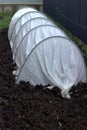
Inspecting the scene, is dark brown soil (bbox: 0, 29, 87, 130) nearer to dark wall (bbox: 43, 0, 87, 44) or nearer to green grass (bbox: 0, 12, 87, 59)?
green grass (bbox: 0, 12, 87, 59)

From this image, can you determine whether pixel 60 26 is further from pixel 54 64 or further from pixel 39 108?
pixel 39 108

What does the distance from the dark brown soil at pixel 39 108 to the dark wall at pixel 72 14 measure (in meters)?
3.66

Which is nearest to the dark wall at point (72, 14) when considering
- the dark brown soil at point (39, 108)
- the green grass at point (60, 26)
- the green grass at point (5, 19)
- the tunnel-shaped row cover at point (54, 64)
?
the green grass at point (60, 26)

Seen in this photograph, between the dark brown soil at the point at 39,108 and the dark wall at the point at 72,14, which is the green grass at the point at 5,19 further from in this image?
the dark brown soil at the point at 39,108

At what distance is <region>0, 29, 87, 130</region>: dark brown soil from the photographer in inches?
207

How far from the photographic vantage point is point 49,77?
679 centimetres

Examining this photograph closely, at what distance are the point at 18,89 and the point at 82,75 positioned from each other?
1.35m

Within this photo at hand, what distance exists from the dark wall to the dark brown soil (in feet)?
12.0

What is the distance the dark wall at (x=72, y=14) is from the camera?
33.4 feet

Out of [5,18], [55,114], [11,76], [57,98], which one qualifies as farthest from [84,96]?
[5,18]

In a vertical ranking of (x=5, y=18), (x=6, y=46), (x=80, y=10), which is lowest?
(x=5, y=18)

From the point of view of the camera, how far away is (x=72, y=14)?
11625 millimetres

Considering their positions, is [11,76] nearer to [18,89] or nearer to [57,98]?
[18,89]

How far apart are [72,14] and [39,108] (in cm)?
635
